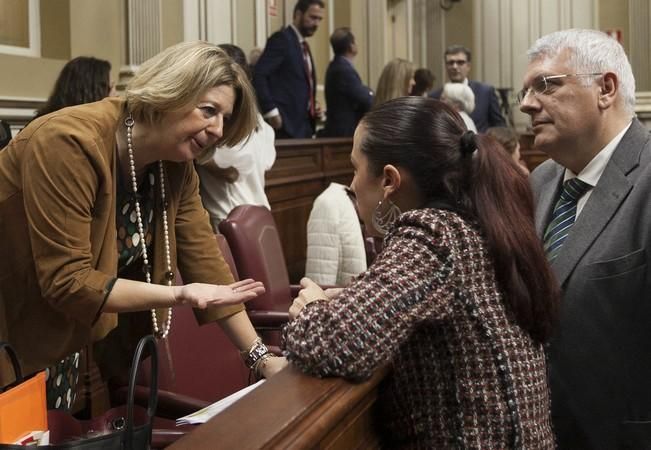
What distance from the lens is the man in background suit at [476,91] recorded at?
7.42 meters

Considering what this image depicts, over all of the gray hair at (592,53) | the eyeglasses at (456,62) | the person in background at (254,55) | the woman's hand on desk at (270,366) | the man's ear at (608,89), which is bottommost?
the woman's hand on desk at (270,366)

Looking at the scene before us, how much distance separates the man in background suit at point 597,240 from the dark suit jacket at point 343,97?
17.2 ft

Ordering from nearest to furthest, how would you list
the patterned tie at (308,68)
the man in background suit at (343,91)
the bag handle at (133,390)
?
the bag handle at (133,390), the patterned tie at (308,68), the man in background suit at (343,91)

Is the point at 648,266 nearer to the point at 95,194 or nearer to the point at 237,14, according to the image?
the point at 95,194

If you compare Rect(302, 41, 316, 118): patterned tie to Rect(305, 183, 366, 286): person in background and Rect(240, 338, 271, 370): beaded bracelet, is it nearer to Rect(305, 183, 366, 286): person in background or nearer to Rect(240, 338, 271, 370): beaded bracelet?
Rect(305, 183, 366, 286): person in background

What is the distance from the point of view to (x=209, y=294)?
1.93 metres

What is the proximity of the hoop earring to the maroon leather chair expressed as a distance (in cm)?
Answer: 146

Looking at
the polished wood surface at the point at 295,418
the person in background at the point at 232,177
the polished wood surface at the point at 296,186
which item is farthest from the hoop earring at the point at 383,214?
the polished wood surface at the point at 296,186

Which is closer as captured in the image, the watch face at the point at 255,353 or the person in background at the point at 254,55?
the watch face at the point at 255,353

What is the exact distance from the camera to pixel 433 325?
153 cm

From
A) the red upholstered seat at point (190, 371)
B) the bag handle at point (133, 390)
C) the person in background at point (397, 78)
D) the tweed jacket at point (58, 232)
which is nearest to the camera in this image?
the bag handle at point (133, 390)

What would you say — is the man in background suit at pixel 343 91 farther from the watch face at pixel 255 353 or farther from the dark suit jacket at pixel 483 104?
the watch face at pixel 255 353

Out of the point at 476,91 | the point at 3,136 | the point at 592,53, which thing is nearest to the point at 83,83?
the point at 3,136

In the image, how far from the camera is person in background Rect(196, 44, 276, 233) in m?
3.92
